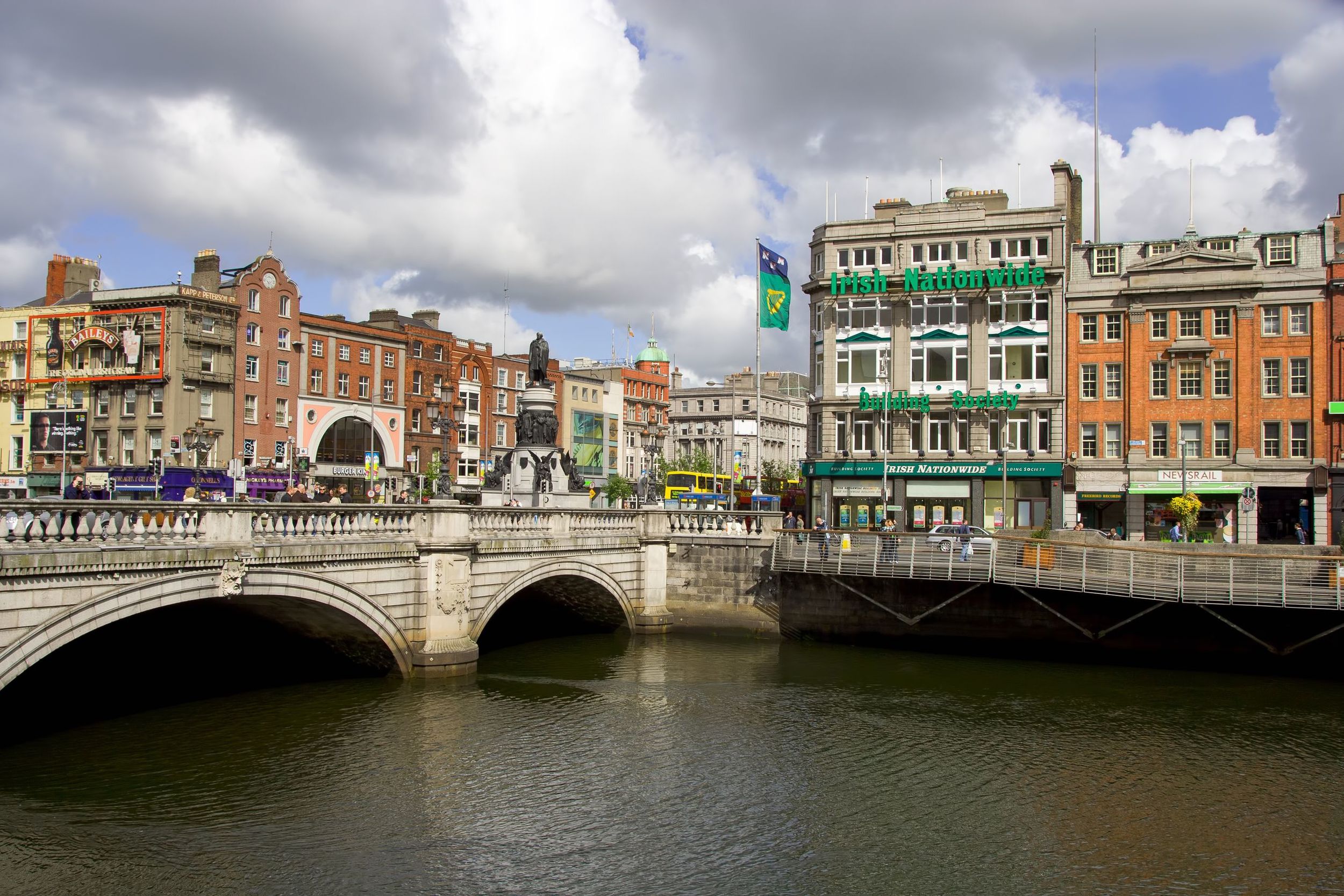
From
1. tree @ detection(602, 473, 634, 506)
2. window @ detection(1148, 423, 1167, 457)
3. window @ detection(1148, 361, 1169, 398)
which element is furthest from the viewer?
tree @ detection(602, 473, 634, 506)

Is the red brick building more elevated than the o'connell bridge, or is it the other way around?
the red brick building

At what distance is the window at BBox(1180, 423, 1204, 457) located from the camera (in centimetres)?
5394

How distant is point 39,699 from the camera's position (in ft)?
91.1

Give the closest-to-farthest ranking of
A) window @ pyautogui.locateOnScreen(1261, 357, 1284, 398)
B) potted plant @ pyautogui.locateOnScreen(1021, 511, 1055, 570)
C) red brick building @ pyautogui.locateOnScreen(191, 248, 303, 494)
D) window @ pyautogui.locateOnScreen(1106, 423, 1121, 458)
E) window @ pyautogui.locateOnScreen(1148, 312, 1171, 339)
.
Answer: potted plant @ pyautogui.locateOnScreen(1021, 511, 1055, 570)
window @ pyautogui.locateOnScreen(1261, 357, 1284, 398)
window @ pyautogui.locateOnScreen(1148, 312, 1171, 339)
window @ pyautogui.locateOnScreen(1106, 423, 1121, 458)
red brick building @ pyautogui.locateOnScreen(191, 248, 303, 494)

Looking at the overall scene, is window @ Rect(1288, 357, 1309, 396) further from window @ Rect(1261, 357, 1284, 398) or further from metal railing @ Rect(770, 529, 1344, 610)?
metal railing @ Rect(770, 529, 1344, 610)

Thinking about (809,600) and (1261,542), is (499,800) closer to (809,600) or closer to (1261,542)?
(809,600)

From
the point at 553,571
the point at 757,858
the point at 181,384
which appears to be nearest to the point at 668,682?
the point at 553,571

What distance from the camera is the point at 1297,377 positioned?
52531 millimetres

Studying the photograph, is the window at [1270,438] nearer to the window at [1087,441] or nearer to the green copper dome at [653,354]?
the window at [1087,441]

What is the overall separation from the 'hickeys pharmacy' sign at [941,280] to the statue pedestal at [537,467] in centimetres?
2181

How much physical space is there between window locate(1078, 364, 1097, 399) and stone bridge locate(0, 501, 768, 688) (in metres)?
22.2

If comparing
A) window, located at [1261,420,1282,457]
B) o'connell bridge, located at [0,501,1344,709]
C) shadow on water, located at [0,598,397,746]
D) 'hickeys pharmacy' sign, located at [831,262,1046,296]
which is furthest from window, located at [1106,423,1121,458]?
shadow on water, located at [0,598,397,746]

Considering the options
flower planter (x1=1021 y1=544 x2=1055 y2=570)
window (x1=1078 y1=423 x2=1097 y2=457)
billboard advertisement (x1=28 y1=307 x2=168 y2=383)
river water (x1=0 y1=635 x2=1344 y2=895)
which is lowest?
river water (x1=0 y1=635 x2=1344 y2=895)

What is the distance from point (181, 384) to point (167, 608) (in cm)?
3994
